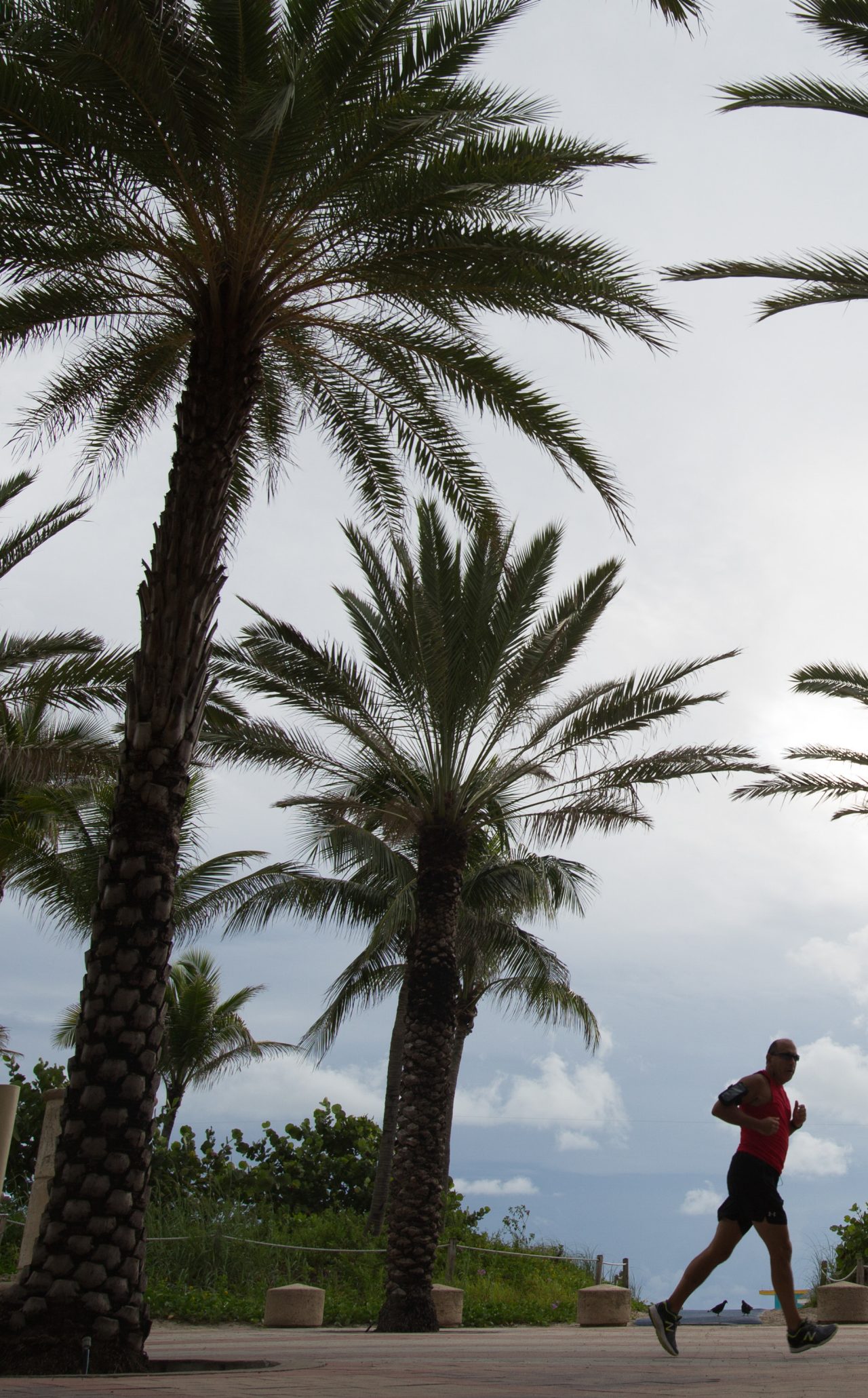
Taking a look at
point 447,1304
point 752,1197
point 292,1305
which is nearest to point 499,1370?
point 752,1197

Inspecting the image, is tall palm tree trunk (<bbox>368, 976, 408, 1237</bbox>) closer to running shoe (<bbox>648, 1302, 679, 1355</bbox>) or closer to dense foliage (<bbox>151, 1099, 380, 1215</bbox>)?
dense foliage (<bbox>151, 1099, 380, 1215</bbox>)

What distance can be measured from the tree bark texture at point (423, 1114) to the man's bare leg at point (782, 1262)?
7233mm

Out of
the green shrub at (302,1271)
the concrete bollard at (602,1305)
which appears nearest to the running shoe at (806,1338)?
the concrete bollard at (602,1305)

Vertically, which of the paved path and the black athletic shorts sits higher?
the black athletic shorts

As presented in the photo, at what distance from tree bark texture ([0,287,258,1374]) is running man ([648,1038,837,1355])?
3.07 meters

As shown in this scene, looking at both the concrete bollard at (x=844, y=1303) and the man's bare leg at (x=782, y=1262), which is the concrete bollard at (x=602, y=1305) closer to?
the concrete bollard at (x=844, y=1303)

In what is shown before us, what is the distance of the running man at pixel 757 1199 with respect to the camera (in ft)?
22.8

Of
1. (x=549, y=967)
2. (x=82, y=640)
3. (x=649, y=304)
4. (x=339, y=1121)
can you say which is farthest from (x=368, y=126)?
(x=339, y=1121)

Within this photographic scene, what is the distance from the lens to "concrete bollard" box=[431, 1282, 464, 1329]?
51.3ft

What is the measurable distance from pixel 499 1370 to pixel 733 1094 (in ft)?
6.20

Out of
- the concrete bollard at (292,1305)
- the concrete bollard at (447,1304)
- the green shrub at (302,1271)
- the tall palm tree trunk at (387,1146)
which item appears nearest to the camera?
the concrete bollard at (292,1305)

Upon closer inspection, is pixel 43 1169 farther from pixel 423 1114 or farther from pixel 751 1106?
pixel 751 1106

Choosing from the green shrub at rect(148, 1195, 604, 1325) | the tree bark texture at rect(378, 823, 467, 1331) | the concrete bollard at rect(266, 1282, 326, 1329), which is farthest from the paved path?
the green shrub at rect(148, 1195, 604, 1325)

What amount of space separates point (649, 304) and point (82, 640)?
358 inches
